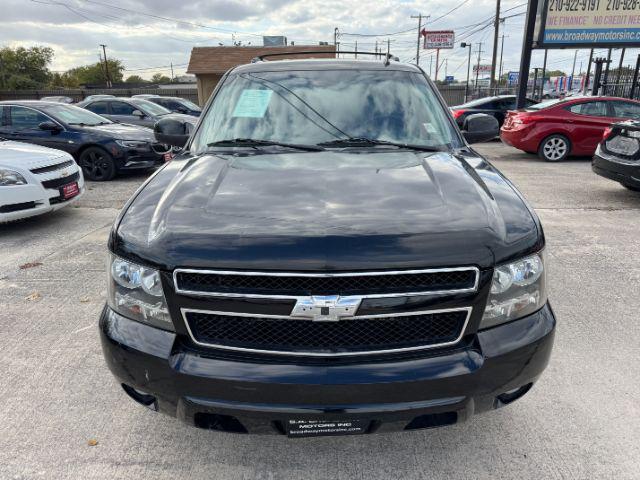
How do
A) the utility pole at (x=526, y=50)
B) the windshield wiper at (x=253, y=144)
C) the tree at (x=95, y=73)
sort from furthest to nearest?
the tree at (x=95, y=73)
the utility pole at (x=526, y=50)
the windshield wiper at (x=253, y=144)

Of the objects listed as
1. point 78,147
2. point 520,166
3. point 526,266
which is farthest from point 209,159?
point 520,166

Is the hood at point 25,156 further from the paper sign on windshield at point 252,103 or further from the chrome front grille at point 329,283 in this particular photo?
the chrome front grille at point 329,283

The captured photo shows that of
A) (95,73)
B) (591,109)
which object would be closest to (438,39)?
(591,109)

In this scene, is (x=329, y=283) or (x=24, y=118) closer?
(x=329, y=283)

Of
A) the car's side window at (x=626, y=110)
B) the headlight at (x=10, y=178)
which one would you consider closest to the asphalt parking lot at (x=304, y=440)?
the headlight at (x=10, y=178)

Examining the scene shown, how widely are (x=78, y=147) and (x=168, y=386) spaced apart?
855cm

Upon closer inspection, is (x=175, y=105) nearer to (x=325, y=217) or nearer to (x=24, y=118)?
(x=24, y=118)

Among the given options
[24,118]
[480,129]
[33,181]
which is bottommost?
[33,181]

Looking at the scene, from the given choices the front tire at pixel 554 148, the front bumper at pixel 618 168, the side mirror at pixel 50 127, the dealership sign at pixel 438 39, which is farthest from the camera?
the dealership sign at pixel 438 39

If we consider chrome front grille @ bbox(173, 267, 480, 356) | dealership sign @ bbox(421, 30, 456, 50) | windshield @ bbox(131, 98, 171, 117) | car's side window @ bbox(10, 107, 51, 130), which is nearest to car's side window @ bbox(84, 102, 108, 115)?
windshield @ bbox(131, 98, 171, 117)

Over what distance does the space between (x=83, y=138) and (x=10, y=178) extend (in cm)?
366

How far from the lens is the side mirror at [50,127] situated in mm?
8883

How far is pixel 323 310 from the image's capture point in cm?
174

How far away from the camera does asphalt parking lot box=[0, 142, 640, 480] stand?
2.23 metres
